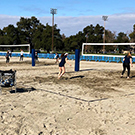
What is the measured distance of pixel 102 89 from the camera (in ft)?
27.5

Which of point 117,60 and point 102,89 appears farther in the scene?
point 117,60

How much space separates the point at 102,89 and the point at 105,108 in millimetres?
2747

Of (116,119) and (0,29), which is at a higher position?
(0,29)

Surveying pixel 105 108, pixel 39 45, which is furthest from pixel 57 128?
pixel 39 45

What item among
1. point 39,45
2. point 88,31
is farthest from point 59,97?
point 88,31

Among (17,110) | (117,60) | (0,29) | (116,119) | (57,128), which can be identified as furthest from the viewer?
(0,29)

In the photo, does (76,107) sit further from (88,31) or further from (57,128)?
(88,31)

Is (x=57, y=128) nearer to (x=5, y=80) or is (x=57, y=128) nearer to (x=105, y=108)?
(x=105, y=108)

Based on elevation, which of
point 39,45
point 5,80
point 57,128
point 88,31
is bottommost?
point 57,128

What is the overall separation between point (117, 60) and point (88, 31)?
48344 millimetres

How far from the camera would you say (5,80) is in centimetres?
668

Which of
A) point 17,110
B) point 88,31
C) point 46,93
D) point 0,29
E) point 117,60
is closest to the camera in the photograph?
point 17,110

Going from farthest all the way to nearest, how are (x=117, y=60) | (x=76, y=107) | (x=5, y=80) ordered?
(x=117, y=60) < (x=5, y=80) < (x=76, y=107)

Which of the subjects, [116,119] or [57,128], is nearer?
[57,128]
